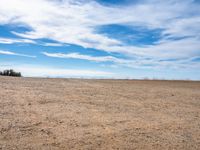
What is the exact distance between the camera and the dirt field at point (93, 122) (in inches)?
310

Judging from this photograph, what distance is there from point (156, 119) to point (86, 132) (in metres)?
2.94

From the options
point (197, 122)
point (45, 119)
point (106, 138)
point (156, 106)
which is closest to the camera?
point (106, 138)

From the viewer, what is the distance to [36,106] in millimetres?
11344

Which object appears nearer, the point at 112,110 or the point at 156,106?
the point at 112,110

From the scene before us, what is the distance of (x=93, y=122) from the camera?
31.7 ft

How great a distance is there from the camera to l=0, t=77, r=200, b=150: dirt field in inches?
310

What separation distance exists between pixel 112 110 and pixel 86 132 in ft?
10.3

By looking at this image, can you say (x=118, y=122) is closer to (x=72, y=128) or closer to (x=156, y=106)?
(x=72, y=128)

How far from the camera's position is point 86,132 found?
864cm

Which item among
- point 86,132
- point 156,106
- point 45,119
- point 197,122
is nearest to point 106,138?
point 86,132

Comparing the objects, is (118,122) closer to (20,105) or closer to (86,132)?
(86,132)

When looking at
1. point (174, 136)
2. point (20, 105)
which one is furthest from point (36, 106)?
point (174, 136)

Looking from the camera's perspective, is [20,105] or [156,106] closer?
[20,105]

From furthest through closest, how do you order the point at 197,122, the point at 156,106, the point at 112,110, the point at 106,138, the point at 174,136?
the point at 156,106
the point at 112,110
the point at 197,122
the point at 174,136
the point at 106,138
